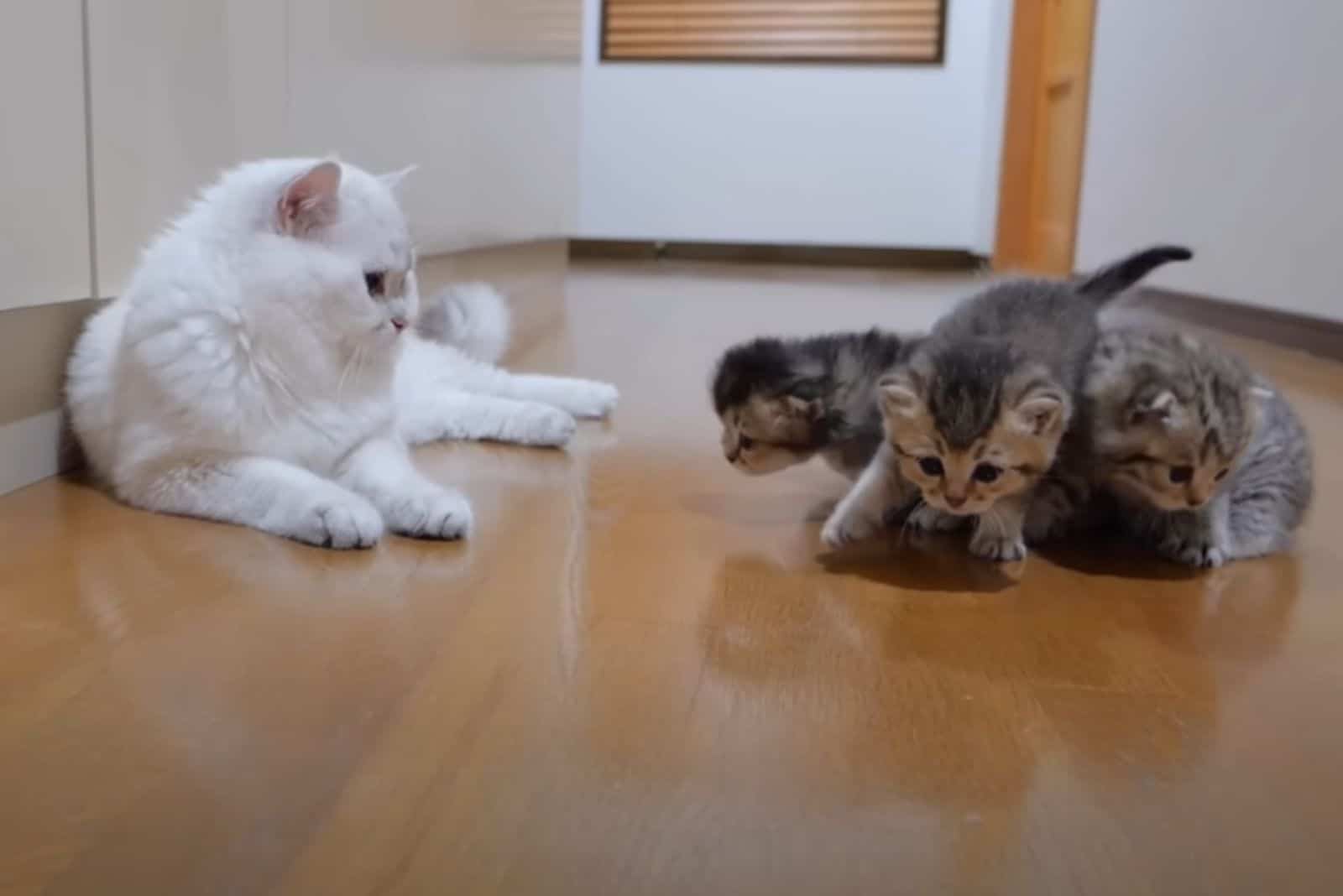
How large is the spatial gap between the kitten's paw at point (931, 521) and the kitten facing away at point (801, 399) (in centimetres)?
11

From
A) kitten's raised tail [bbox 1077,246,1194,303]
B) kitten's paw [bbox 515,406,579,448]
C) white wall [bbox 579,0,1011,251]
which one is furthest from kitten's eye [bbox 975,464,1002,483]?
white wall [bbox 579,0,1011,251]

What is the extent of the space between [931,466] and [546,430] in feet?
2.35

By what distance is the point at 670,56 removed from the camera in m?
5.90

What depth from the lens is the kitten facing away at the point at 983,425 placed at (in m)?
1.21

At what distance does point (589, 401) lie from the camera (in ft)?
6.67

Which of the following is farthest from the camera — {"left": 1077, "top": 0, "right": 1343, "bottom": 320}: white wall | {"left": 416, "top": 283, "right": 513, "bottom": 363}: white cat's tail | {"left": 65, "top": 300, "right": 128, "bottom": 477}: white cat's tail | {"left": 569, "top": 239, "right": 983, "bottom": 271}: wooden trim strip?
{"left": 569, "top": 239, "right": 983, "bottom": 271}: wooden trim strip

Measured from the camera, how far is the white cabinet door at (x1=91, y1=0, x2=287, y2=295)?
58.2 inches

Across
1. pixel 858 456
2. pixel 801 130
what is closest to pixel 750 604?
pixel 858 456

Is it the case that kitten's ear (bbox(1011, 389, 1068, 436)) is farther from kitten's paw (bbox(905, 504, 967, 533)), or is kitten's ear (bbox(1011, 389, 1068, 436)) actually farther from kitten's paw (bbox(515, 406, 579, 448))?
kitten's paw (bbox(515, 406, 579, 448))

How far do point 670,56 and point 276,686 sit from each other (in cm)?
544

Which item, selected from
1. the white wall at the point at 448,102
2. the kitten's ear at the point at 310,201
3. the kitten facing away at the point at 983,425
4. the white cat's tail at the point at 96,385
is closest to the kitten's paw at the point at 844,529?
the kitten facing away at the point at 983,425

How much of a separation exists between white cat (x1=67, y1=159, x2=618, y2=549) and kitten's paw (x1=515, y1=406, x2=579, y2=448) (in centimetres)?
41

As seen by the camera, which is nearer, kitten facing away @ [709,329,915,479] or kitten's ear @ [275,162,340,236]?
kitten's ear @ [275,162,340,236]

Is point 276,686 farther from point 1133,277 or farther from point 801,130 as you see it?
point 801,130
